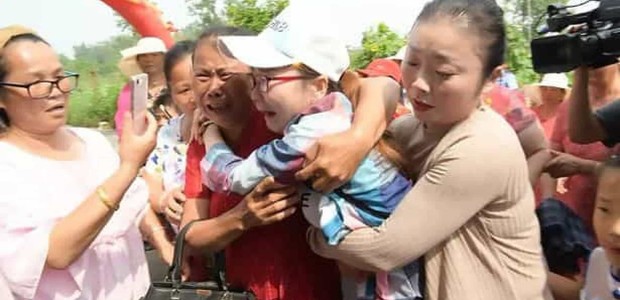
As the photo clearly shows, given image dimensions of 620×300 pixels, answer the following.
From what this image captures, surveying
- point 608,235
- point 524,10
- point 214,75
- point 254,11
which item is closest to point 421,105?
point 608,235

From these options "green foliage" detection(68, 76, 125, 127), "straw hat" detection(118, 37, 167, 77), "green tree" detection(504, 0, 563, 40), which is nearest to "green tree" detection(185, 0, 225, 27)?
"green foliage" detection(68, 76, 125, 127)

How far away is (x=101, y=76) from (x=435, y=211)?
15624 mm

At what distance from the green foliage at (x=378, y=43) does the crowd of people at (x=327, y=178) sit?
25.3 feet

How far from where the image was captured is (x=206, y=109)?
188 cm

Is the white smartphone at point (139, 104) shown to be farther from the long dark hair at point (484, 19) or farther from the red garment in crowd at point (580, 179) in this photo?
the red garment in crowd at point (580, 179)

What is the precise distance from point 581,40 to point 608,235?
0.53 meters

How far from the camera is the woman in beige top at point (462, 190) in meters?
1.51

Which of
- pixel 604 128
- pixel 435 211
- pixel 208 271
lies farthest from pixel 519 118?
pixel 208 271

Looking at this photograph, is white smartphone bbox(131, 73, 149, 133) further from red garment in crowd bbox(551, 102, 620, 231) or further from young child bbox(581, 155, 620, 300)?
red garment in crowd bbox(551, 102, 620, 231)

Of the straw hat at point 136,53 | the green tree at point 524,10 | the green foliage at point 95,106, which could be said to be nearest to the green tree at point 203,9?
the green foliage at point 95,106

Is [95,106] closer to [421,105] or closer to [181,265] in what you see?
[181,265]

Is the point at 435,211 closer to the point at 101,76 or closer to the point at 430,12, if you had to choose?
the point at 430,12

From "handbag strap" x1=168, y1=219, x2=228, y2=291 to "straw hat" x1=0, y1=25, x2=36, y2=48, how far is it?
2.11 ft

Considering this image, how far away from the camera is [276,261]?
5.90 ft
